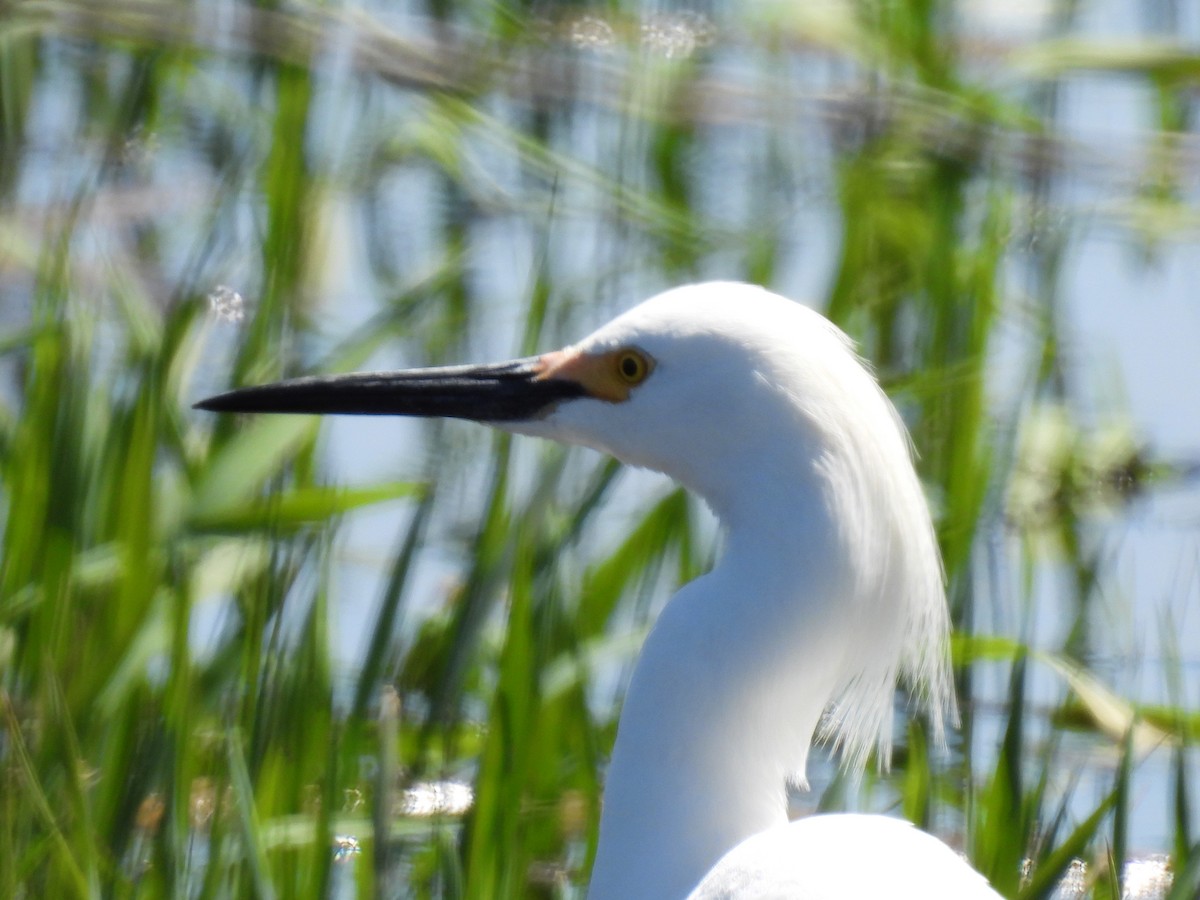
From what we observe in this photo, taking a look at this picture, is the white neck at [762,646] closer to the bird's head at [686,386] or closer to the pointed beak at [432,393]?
the bird's head at [686,386]

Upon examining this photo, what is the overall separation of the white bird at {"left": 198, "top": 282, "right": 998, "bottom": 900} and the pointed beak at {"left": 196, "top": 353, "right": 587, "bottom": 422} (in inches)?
5.4

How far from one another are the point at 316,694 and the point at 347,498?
0.48 metres

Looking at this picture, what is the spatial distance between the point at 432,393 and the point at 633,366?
0.27 metres

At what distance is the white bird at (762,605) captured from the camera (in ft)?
6.06

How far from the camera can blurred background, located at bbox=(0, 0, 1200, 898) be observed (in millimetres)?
2215

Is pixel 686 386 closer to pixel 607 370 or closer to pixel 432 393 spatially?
pixel 607 370

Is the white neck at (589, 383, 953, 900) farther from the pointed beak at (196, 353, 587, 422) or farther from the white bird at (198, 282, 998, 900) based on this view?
the pointed beak at (196, 353, 587, 422)

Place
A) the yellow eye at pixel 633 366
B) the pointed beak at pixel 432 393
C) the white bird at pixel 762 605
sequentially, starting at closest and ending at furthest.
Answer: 1. the white bird at pixel 762 605
2. the yellow eye at pixel 633 366
3. the pointed beak at pixel 432 393

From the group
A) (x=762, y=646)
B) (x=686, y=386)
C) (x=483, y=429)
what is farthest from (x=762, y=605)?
(x=483, y=429)

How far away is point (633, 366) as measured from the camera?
6.55 ft

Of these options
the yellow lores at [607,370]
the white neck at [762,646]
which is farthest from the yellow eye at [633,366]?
the white neck at [762,646]

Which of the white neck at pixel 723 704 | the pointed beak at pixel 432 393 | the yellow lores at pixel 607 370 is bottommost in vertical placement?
the white neck at pixel 723 704

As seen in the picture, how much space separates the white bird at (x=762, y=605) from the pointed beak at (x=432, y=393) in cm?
14

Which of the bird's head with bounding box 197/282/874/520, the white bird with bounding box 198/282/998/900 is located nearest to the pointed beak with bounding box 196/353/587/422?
→ the bird's head with bounding box 197/282/874/520
